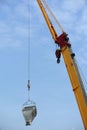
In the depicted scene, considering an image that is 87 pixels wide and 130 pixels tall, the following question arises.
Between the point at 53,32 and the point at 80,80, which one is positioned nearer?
the point at 80,80

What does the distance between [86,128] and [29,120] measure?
3902 mm

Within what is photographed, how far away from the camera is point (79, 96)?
21578 mm

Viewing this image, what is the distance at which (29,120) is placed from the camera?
20953 millimetres

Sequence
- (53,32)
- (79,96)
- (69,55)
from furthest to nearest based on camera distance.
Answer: (53,32) < (69,55) < (79,96)

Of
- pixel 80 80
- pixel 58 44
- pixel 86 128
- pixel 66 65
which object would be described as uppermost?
pixel 58 44

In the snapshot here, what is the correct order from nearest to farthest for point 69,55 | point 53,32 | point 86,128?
point 86,128
point 69,55
point 53,32

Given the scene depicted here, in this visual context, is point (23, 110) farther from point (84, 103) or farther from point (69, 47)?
point (69, 47)

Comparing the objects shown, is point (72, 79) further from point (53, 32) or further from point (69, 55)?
point (53, 32)

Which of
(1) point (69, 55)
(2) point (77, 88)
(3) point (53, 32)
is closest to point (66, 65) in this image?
(1) point (69, 55)

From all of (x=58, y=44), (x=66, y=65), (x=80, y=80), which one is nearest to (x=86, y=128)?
(x=80, y=80)

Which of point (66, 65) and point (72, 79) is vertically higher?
point (66, 65)

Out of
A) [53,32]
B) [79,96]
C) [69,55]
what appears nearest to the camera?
[79,96]

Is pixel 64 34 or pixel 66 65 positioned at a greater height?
pixel 64 34

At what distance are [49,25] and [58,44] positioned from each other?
334 cm
